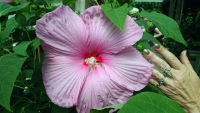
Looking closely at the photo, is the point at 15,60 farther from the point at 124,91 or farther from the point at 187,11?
the point at 187,11

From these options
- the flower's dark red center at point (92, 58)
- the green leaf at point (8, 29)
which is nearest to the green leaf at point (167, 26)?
the flower's dark red center at point (92, 58)

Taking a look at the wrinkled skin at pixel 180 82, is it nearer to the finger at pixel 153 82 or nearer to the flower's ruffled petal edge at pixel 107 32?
the finger at pixel 153 82

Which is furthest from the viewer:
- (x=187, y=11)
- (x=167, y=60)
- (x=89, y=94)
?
(x=187, y=11)

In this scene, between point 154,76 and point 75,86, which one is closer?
point 75,86

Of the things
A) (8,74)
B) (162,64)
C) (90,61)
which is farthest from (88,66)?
(162,64)

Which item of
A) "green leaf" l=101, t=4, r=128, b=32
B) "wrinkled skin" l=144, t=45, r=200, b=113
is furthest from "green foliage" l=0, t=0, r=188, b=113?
"wrinkled skin" l=144, t=45, r=200, b=113

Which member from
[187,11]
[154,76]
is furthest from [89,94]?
[187,11]

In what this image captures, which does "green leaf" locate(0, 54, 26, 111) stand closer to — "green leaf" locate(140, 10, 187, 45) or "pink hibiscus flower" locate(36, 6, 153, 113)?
"pink hibiscus flower" locate(36, 6, 153, 113)
